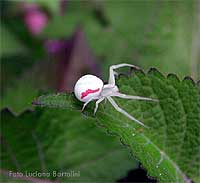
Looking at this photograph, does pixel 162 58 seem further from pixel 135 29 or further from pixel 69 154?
pixel 69 154

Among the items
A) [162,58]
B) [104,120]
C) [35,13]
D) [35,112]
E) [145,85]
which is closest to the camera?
[104,120]

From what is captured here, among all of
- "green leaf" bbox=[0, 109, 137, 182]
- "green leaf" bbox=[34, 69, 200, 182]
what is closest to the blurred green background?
"green leaf" bbox=[0, 109, 137, 182]

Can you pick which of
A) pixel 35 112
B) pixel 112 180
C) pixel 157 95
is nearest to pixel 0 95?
pixel 35 112

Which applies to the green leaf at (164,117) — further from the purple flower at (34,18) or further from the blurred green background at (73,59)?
the purple flower at (34,18)

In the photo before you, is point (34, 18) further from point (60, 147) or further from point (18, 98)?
point (60, 147)

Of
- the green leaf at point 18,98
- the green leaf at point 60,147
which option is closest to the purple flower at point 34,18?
the green leaf at point 18,98

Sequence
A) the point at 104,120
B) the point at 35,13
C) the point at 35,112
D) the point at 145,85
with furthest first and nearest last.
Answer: the point at 35,13 → the point at 35,112 → the point at 145,85 → the point at 104,120

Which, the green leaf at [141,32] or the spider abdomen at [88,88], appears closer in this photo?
the spider abdomen at [88,88]
